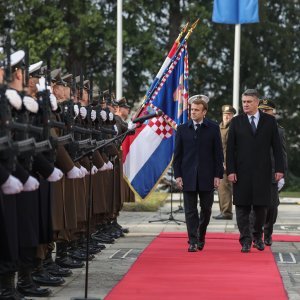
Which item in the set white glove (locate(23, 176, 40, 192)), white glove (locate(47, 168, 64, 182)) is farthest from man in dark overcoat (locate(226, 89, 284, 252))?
white glove (locate(23, 176, 40, 192))

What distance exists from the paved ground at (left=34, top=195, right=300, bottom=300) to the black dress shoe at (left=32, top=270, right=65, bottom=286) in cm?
7

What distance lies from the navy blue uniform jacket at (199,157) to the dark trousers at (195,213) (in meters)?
0.13

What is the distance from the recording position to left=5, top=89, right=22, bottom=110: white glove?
8.14 metres

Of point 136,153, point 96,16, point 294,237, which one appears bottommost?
point 294,237

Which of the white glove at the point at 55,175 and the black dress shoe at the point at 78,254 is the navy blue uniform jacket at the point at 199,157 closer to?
the black dress shoe at the point at 78,254

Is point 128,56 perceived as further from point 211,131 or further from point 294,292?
point 294,292

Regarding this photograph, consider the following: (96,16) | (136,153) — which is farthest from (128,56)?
(136,153)

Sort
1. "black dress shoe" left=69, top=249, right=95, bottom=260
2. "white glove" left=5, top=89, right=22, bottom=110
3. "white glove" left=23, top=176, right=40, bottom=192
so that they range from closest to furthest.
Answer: "white glove" left=5, top=89, right=22, bottom=110, "white glove" left=23, top=176, right=40, bottom=192, "black dress shoe" left=69, top=249, right=95, bottom=260

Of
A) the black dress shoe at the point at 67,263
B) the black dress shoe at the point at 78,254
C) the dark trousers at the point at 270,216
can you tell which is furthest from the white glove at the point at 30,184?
the dark trousers at the point at 270,216

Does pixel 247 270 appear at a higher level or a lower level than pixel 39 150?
lower

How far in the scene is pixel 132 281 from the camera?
34.4ft

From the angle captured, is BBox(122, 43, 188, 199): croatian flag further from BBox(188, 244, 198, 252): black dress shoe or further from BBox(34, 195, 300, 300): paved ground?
BBox(188, 244, 198, 252): black dress shoe

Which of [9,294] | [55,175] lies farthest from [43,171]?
[9,294]

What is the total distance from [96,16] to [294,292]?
29581 mm
